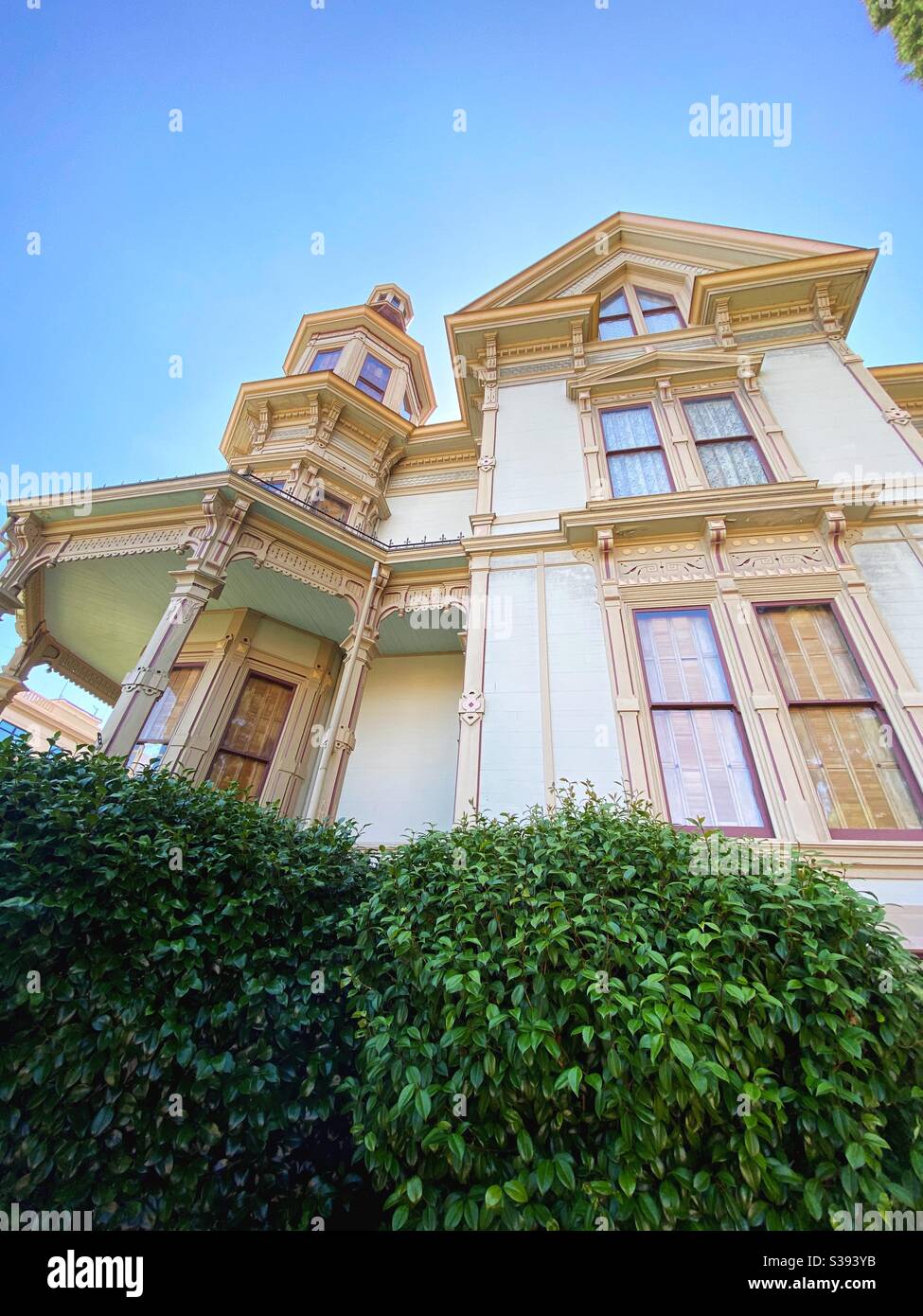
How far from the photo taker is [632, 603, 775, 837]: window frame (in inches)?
196

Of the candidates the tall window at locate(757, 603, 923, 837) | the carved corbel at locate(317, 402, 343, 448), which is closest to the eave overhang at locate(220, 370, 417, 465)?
the carved corbel at locate(317, 402, 343, 448)

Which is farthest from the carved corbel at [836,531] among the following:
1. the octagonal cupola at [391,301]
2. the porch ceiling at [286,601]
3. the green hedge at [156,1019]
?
the octagonal cupola at [391,301]

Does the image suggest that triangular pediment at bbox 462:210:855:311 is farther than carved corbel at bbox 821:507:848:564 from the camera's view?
Yes

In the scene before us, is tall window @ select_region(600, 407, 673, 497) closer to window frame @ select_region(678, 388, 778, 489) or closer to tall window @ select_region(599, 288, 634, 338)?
window frame @ select_region(678, 388, 778, 489)

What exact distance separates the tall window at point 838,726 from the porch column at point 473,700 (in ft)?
10.7

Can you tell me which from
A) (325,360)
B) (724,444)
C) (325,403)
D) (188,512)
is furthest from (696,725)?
(325,360)

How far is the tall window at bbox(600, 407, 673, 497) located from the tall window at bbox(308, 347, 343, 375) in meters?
7.21

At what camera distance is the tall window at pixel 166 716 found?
25.5ft

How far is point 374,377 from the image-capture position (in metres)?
12.8

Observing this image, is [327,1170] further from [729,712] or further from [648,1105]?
[729,712]

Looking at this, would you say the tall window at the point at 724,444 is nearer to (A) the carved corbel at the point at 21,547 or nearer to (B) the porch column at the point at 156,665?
(B) the porch column at the point at 156,665

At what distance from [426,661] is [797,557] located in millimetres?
5551
